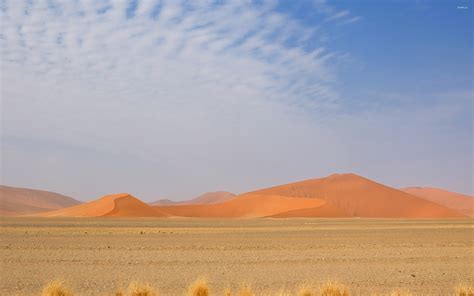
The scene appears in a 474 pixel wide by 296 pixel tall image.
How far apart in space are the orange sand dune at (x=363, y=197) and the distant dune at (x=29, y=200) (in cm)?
6243

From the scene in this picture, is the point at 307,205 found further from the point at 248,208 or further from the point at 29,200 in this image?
the point at 29,200

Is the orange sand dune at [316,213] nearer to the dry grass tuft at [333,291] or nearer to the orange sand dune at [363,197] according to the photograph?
the orange sand dune at [363,197]

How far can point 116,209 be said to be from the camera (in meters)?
80.1

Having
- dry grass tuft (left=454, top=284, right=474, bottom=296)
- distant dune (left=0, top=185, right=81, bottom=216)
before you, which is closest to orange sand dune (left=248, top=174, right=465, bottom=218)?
distant dune (left=0, top=185, right=81, bottom=216)

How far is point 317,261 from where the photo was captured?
16.7 meters

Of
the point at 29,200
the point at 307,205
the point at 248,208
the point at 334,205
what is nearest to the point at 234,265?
the point at 307,205

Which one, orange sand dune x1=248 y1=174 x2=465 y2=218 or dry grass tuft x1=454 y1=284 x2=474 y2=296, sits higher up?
orange sand dune x1=248 y1=174 x2=465 y2=218

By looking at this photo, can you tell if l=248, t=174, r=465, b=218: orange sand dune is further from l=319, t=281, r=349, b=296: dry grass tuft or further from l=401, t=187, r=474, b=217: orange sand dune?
l=319, t=281, r=349, b=296: dry grass tuft

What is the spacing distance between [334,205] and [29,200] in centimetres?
10953

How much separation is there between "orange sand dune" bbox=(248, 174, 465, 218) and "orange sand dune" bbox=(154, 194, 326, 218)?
6.15m

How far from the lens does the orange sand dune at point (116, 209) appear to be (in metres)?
78.4

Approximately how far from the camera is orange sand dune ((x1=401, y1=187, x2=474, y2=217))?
15195 centimetres

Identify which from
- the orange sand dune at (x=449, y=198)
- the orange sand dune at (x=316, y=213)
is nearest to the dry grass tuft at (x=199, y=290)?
the orange sand dune at (x=316, y=213)

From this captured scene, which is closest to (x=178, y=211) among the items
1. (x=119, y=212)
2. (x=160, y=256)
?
A: (x=119, y=212)
